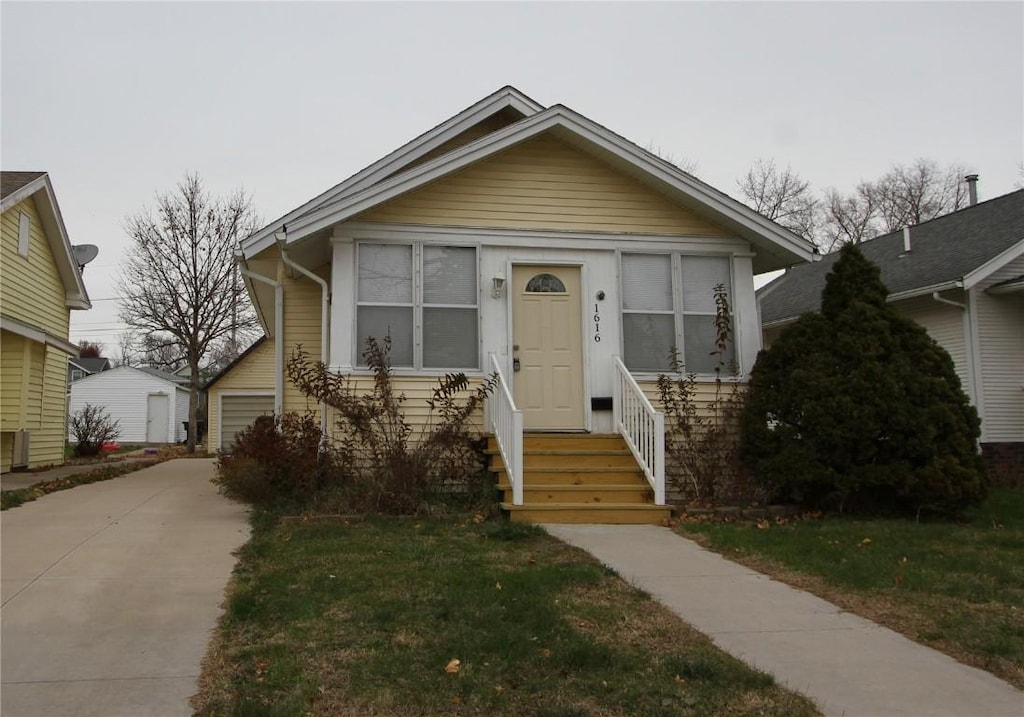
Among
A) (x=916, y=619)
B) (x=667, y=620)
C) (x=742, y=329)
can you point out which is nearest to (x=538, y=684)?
(x=667, y=620)

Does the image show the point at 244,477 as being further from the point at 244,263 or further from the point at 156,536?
the point at 244,263

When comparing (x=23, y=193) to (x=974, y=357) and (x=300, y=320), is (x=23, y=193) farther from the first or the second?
(x=974, y=357)

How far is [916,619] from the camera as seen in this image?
488 centimetres

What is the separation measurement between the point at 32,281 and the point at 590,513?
12724 millimetres

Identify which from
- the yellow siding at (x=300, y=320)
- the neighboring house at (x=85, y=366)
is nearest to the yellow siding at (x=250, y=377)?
the yellow siding at (x=300, y=320)

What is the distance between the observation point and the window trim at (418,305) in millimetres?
9922

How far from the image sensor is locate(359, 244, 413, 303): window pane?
33.0 feet

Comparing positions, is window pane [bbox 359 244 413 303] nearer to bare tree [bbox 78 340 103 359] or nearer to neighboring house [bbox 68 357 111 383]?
neighboring house [bbox 68 357 111 383]

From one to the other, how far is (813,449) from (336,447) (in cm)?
537

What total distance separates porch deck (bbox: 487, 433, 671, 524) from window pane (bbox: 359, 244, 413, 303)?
2.18 metres

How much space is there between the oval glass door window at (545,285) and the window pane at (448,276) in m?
0.78

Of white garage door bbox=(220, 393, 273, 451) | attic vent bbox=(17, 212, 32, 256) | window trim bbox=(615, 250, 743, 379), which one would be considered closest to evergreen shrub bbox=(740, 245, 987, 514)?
window trim bbox=(615, 250, 743, 379)

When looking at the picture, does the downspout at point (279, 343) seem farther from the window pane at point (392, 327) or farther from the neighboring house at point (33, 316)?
the neighboring house at point (33, 316)

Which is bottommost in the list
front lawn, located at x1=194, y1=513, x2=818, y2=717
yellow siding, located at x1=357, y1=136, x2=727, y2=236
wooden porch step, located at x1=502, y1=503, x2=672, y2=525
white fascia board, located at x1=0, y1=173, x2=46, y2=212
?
front lawn, located at x1=194, y1=513, x2=818, y2=717
